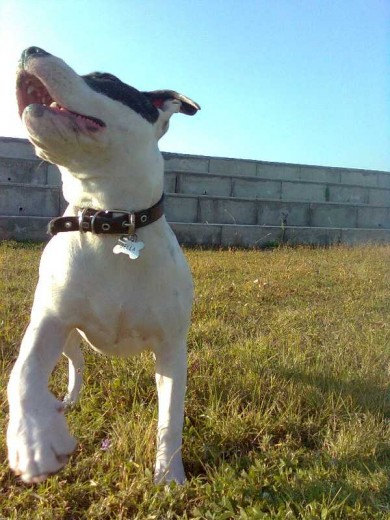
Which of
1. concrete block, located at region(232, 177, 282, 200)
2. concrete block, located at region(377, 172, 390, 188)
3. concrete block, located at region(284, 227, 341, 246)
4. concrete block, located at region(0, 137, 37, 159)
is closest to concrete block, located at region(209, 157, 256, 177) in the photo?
concrete block, located at region(232, 177, 282, 200)

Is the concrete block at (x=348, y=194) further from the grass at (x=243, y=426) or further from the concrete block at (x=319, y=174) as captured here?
the grass at (x=243, y=426)

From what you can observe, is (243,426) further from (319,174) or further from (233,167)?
(319,174)

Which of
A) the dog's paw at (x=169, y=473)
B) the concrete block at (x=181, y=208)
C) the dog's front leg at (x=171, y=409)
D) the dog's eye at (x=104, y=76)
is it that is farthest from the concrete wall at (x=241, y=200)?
the dog's paw at (x=169, y=473)

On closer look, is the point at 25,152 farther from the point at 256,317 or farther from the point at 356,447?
the point at 356,447

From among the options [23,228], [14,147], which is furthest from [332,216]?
[14,147]

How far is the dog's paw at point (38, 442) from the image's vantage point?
139 centimetres

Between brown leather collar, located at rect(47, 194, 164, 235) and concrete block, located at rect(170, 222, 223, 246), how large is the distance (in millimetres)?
6492

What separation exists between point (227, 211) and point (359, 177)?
165 inches

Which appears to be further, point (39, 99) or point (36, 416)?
point (39, 99)

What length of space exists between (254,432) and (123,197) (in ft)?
3.57

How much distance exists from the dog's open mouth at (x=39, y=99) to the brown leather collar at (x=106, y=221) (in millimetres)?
284

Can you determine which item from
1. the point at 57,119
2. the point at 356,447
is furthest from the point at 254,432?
the point at 57,119

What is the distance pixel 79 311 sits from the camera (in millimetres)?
1771

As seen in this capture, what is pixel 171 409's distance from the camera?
1.92 metres
